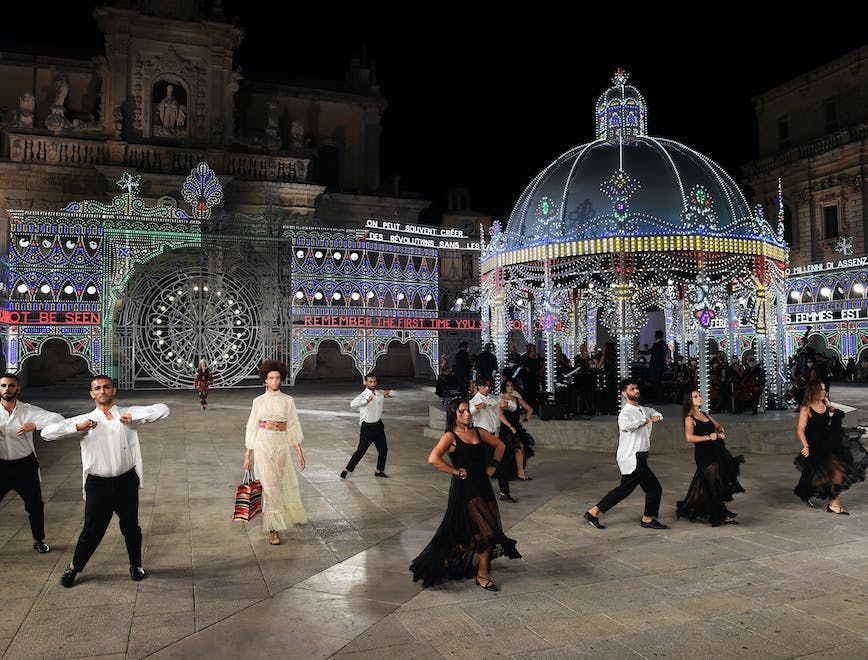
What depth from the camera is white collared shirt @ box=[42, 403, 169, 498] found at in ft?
18.8

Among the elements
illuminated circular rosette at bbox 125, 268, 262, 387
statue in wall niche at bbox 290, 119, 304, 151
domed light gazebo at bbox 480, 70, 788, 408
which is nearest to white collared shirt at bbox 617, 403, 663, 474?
domed light gazebo at bbox 480, 70, 788, 408

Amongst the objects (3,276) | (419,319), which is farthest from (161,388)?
(419,319)

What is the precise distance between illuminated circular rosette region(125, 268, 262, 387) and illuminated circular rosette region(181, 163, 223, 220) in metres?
2.19

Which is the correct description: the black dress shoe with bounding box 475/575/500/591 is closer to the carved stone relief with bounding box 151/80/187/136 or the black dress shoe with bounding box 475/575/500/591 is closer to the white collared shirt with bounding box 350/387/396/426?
the white collared shirt with bounding box 350/387/396/426

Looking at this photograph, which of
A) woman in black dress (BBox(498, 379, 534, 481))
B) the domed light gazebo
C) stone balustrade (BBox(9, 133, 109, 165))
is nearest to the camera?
woman in black dress (BBox(498, 379, 534, 481))

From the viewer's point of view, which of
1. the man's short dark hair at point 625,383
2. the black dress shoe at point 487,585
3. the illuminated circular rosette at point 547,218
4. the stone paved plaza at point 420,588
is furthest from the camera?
the illuminated circular rosette at point 547,218

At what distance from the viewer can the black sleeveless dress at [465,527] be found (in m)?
5.56

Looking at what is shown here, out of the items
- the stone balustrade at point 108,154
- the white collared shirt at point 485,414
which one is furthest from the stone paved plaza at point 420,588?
the stone balustrade at point 108,154

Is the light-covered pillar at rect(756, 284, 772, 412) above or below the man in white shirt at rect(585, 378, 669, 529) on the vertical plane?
above

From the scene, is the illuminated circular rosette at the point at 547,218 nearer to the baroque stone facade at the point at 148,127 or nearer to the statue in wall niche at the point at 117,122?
the baroque stone facade at the point at 148,127

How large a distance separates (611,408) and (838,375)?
2105 centimetres

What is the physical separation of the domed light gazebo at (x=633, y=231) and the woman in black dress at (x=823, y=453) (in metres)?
4.94

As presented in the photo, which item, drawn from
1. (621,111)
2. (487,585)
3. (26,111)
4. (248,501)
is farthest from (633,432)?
(26,111)

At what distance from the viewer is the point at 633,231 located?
45.3ft
